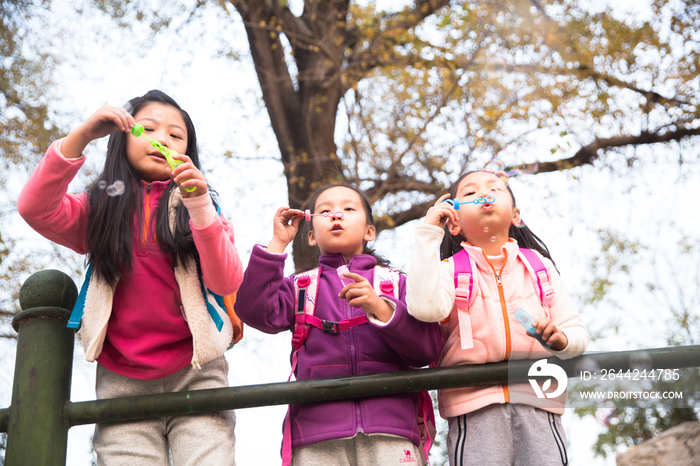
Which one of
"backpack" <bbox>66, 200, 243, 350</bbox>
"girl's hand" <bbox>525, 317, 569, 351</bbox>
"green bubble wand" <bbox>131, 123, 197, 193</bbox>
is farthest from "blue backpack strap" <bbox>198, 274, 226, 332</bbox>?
"girl's hand" <bbox>525, 317, 569, 351</bbox>

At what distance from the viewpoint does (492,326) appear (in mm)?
1845

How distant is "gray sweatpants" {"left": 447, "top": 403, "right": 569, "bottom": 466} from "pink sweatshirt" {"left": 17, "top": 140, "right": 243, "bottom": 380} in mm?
819

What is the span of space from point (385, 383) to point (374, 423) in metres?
0.23

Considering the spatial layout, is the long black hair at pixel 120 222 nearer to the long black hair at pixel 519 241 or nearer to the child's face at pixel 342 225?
the child's face at pixel 342 225

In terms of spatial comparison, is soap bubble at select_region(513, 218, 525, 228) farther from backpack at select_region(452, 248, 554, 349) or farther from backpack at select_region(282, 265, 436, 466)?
backpack at select_region(282, 265, 436, 466)

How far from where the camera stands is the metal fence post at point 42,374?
1605 millimetres

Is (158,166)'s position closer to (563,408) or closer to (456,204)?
(456,204)

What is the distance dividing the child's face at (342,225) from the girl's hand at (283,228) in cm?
15

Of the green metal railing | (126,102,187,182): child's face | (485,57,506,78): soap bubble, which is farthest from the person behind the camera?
(485,57,506,78): soap bubble

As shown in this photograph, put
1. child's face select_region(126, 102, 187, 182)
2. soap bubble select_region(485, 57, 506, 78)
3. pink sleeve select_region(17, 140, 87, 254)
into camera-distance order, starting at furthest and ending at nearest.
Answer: soap bubble select_region(485, 57, 506, 78) → child's face select_region(126, 102, 187, 182) → pink sleeve select_region(17, 140, 87, 254)

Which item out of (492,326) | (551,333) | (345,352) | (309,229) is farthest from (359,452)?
(309,229)

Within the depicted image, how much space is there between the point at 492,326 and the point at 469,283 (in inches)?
6.2

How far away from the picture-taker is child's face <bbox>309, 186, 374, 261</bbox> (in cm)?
216

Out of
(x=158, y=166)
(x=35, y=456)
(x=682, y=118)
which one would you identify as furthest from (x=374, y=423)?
(x=682, y=118)
